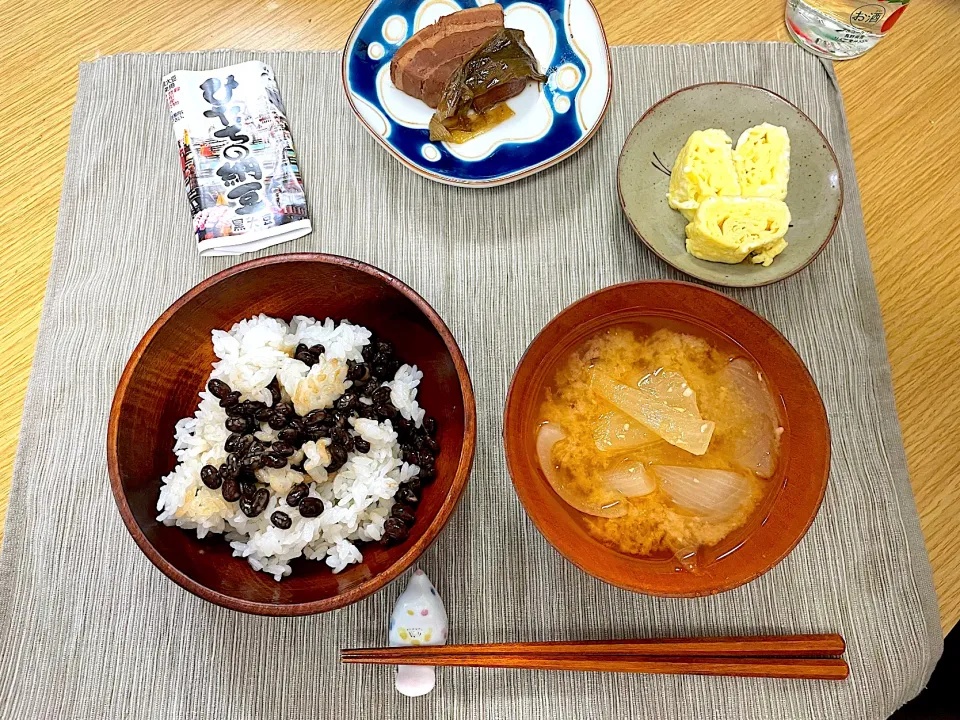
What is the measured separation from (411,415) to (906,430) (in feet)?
3.30

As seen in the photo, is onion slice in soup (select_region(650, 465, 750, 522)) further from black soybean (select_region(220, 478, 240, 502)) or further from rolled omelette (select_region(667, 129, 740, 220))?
black soybean (select_region(220, 478, 240, 502))

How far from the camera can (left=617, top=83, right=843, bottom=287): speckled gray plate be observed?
1.22 meters

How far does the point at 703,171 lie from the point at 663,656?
2.93 feet

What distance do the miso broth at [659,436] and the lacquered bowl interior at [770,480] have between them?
0.07 ft

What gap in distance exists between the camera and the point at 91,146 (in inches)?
56.2

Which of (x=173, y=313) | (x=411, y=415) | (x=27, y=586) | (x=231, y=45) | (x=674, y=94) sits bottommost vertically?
(x=27, y=586)

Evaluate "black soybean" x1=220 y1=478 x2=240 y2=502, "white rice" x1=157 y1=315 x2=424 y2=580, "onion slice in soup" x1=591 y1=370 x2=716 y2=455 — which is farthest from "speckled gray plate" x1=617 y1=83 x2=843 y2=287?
"black soybean" x1=220 y1=478 x2=240 y2=502

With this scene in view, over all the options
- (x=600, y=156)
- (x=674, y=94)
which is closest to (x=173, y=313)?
(x=600, y=156)

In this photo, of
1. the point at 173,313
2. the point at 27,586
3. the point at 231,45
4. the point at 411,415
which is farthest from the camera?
the point at 231,45

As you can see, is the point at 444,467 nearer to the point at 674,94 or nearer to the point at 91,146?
the point at 674,94

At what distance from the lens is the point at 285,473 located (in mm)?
1016

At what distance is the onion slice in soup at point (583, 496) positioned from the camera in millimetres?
1078

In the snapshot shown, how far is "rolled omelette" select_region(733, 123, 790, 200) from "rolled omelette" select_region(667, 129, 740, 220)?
21 mm

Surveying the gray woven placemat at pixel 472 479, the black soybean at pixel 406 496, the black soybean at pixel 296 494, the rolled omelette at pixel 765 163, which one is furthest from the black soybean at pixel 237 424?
the rolled omelette at pixel 765 163
